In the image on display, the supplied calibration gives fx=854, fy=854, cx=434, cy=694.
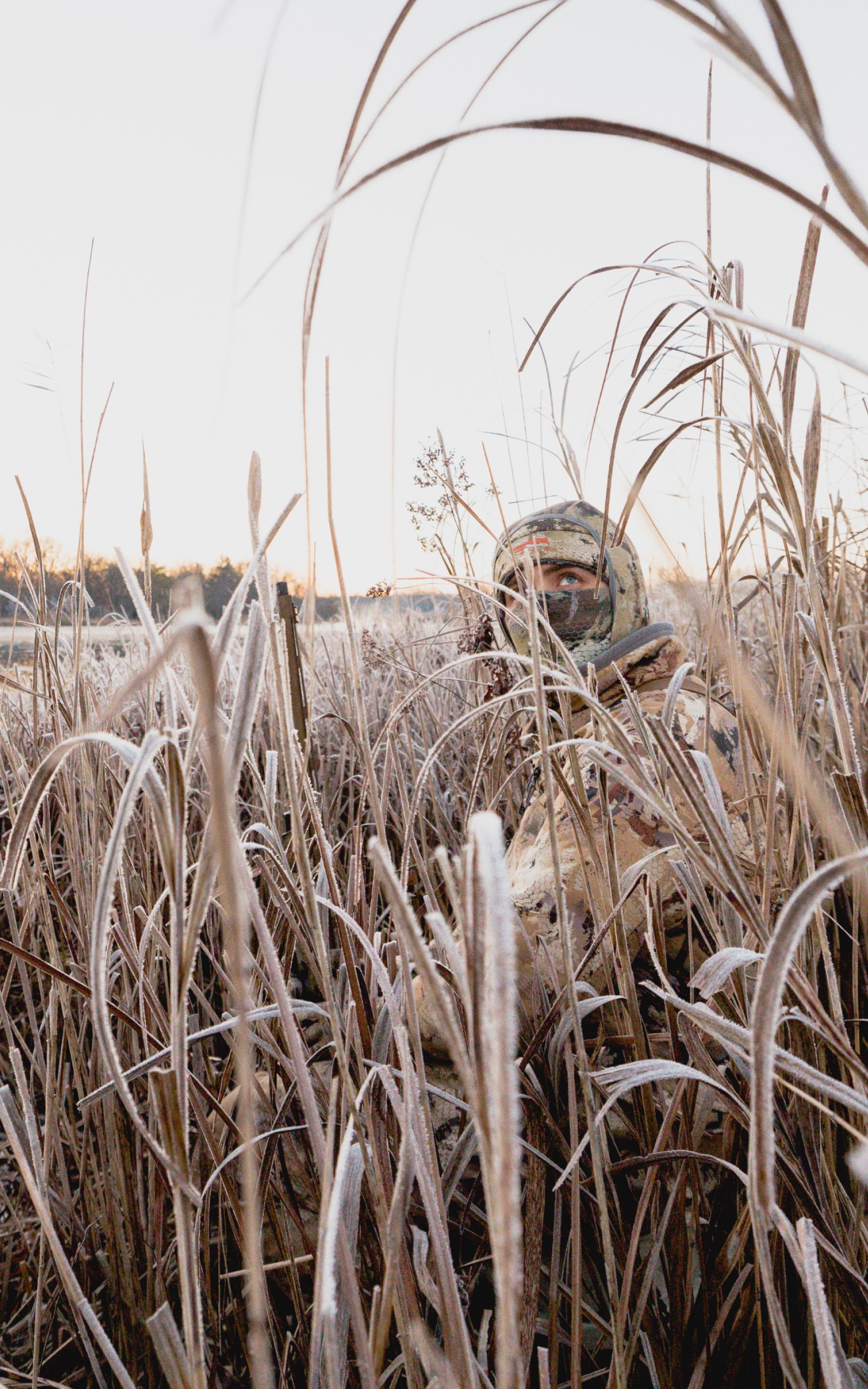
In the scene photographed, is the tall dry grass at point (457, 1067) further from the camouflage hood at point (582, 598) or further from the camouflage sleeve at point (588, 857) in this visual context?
the camouflage hood at point (582, 598)

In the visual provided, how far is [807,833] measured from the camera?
0.61 metres

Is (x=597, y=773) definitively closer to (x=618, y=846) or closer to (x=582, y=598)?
(x=618, y=846)

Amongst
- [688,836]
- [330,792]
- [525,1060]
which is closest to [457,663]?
[688,836]

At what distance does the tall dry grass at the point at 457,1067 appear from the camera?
285 millimetres

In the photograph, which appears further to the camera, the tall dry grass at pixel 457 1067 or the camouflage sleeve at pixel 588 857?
the camouflage sleeve at pixel 588 857

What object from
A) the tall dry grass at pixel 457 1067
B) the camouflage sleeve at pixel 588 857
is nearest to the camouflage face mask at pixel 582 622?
the camouflage sleeve at pixel 588 857

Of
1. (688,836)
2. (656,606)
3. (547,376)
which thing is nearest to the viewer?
(688,836)

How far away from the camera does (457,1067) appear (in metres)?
0.27

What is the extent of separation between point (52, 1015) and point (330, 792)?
1328 mm

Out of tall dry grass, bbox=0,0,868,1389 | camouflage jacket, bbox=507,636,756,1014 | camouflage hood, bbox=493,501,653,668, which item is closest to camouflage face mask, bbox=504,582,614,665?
camouflage hood, bbox=493,501,653,668

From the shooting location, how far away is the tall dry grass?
28 cm

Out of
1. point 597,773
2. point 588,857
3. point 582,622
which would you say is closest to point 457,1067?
point 597,773

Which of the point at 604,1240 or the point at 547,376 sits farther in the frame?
the point at 547,376

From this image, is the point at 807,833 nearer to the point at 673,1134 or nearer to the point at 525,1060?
the point at 525,1060
